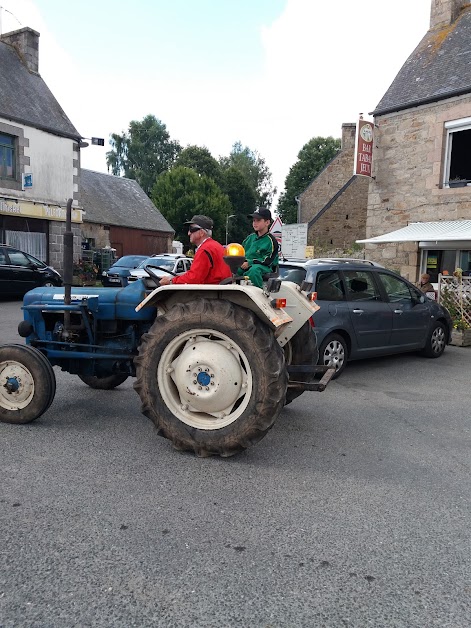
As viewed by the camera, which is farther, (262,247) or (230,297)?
(262,247)

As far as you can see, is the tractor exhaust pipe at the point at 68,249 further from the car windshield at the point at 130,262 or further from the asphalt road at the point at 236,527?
the car windshield at the point at 130,262

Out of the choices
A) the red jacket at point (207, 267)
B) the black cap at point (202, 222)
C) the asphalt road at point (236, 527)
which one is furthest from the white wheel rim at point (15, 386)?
the black cap at point (202, 222)

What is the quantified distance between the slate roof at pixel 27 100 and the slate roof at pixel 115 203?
828 cm

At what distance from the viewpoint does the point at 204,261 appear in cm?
393

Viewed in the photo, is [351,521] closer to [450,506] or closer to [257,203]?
[450,506]

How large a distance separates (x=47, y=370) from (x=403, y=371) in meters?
5.19

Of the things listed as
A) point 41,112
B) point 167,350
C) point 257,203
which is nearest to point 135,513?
→ point 167,350

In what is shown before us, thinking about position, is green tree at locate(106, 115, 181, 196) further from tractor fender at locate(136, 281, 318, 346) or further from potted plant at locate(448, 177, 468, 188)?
tractor fender at locate(136, 281, 318, 346)

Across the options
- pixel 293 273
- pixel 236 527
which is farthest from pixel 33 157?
pixel 236 527

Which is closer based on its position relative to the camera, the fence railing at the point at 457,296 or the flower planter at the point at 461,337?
the flower planter at the point at 461,337

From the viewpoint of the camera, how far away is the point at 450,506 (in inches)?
127

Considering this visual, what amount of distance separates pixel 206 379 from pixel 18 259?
1296 cm

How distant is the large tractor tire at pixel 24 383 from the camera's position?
4219 mm

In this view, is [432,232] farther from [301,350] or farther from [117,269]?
[117,269]
